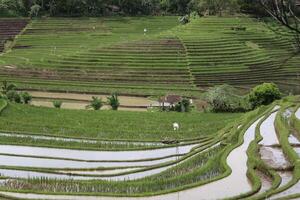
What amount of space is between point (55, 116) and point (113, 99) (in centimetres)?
801

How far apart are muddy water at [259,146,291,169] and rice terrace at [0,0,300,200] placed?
9 cm

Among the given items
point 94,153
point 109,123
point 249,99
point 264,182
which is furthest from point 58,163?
point 249,99

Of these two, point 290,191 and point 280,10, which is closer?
point 280,10

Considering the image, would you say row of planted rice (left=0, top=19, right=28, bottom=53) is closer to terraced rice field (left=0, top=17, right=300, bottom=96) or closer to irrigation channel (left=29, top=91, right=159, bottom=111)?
terraced rice field (left=0, top=17, right=300, bottom=96)

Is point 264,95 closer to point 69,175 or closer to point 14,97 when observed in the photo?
point 14,97

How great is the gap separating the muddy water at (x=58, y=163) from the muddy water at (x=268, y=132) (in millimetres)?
4597

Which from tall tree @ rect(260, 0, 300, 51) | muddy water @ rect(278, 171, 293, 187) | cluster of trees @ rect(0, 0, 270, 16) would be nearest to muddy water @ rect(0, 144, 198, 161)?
muddy water @ rect(278, 171, 293, 187)

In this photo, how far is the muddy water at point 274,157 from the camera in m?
21.0

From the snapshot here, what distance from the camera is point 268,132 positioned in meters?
27.4

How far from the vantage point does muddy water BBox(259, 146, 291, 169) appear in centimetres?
2095

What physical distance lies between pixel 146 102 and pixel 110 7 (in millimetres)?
52227

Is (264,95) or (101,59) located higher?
(264,95)

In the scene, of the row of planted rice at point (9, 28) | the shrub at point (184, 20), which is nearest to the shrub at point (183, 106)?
the row of planted rice at point (9, 28)

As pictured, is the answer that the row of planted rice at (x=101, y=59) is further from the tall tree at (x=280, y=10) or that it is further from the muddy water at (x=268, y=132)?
the tall tree at (x=280, y=10)
